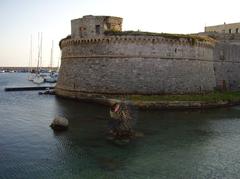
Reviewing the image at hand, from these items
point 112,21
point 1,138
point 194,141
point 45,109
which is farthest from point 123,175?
point 112,21

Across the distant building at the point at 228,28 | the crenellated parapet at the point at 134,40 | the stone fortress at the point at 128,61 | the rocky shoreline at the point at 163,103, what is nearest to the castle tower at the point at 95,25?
the stone fortress at the point at 128,61

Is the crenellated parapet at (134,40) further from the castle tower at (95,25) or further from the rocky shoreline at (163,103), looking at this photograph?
the rocky shoreline at (163,103)

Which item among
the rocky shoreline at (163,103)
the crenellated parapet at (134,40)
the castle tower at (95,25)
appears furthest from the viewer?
the castle tower at (95,25)

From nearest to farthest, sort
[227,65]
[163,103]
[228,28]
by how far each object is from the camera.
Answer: [163,103] → [227,65] → [228,28]

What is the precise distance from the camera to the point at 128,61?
2370 centimetres

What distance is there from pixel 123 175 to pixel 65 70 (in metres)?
18.6

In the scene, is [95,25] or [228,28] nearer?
[95,25]

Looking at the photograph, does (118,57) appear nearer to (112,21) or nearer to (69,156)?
(112,21)

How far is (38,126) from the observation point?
16.4m

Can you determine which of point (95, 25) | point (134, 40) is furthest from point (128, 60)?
point (95, 25)

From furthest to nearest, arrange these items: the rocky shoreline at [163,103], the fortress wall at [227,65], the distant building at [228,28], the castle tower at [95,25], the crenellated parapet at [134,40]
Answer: the distant building at [228,28] → the fortress wall at [227,65] → the castle tower at [95,25] → the crenellated parapet at [134,40] → the rocky shoreline at [163,103]

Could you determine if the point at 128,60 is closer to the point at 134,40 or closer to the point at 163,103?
the point at 134,40

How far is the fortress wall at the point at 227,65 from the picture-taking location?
97.9 ft

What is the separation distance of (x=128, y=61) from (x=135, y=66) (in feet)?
1.91
